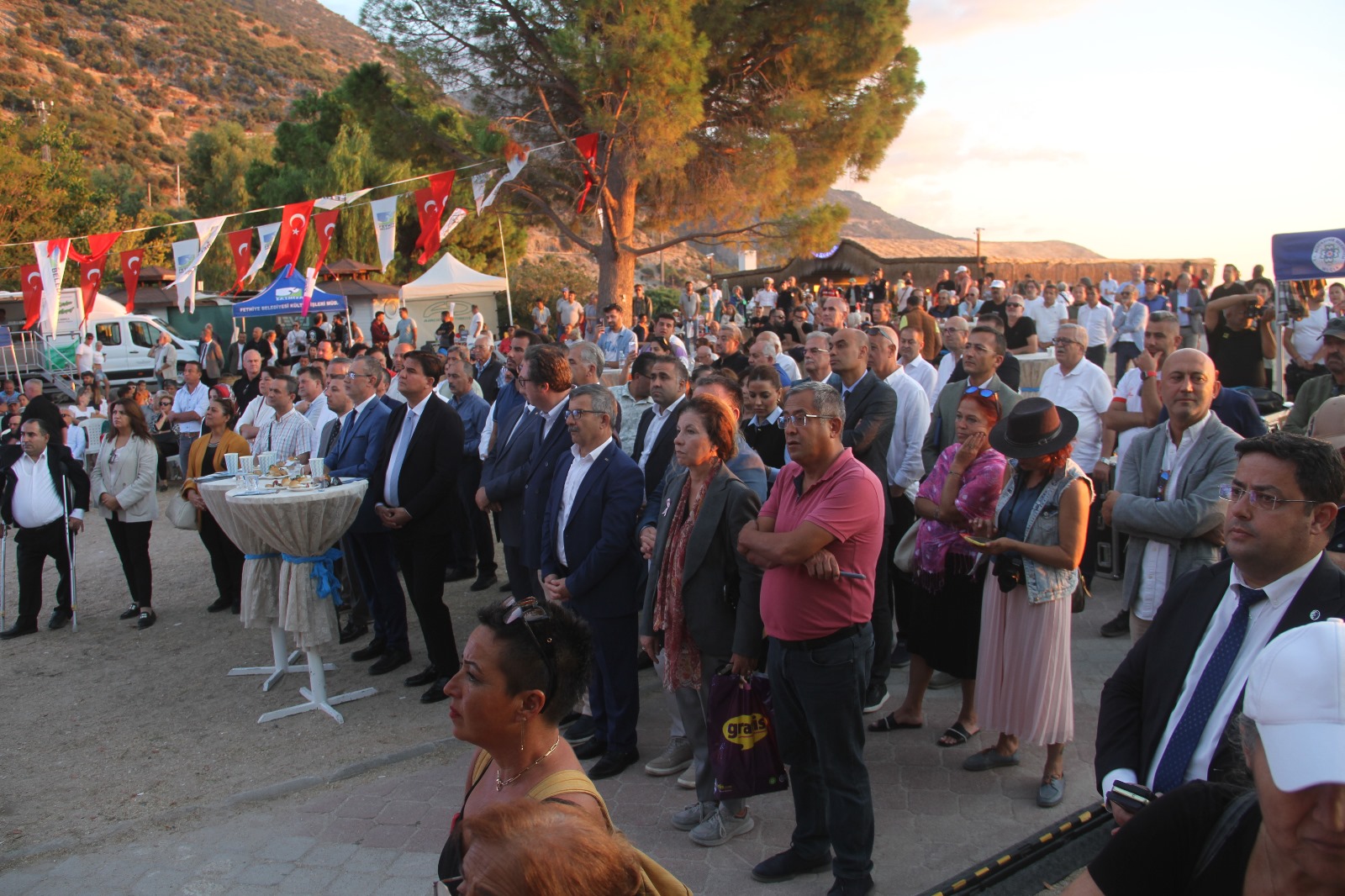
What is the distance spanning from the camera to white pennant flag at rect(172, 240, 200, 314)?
1512cm

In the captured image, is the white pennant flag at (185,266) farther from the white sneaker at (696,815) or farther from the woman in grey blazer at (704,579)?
the white sneaker at (696,815)

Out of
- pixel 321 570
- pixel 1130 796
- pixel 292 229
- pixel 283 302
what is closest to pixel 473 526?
pixel 321 570

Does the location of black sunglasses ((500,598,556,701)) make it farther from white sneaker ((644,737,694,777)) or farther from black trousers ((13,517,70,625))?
black trousers ((13,517,70,625))

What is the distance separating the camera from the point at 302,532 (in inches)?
227

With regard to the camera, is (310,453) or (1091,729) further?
(310,453)

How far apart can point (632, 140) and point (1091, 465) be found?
Result: 42.9ft

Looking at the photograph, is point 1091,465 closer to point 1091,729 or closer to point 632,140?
point 1091,729

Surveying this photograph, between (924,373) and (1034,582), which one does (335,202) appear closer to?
(924,373)

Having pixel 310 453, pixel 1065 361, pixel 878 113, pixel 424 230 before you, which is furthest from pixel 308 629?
pixel 878 113

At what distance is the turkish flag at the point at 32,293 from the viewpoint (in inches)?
659

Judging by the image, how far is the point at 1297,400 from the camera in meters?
5.66

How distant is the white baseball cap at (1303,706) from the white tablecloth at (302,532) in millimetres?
5272

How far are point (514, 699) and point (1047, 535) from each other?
2.56 m

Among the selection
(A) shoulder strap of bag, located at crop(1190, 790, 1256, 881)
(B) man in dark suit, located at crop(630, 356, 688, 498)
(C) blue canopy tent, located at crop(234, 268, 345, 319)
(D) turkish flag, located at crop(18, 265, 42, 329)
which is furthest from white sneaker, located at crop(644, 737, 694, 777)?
(C) blue canopy tent, located at crop(234, 268, 345, 319)
